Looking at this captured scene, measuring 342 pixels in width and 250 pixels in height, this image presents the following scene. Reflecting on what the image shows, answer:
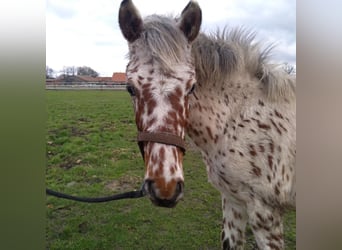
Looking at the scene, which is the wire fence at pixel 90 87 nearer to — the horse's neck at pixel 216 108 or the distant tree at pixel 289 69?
the horse's neck at pixel 216 108

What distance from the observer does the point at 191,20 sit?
3.13 feet

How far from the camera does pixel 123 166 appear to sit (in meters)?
1.41

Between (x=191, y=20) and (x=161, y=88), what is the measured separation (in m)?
0.27

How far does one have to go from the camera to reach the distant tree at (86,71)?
1260mm

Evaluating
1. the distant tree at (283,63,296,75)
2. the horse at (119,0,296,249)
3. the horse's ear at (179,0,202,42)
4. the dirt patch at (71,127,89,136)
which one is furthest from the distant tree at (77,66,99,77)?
the distant tree at (283,63,296,75)

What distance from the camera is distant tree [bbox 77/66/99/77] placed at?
126 centimetres

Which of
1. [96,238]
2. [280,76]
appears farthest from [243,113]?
[96,238]

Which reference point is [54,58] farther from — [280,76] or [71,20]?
[280,76]

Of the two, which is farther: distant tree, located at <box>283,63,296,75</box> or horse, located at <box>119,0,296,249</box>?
distant tree, located at <box>283,63,296,75</box>

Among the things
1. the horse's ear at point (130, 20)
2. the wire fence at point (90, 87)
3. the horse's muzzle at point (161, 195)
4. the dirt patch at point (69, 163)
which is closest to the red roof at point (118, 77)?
the wire fence at point (90, 87)

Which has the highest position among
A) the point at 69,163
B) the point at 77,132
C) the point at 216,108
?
the point at 216,108

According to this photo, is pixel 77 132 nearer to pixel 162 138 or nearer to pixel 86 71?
pixel 86 71

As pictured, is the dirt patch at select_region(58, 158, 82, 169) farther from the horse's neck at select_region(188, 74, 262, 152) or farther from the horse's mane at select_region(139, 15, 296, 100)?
the horse's mane at select_region(139, 15, 296, 100)

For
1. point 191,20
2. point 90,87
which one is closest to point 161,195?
point 191,20
